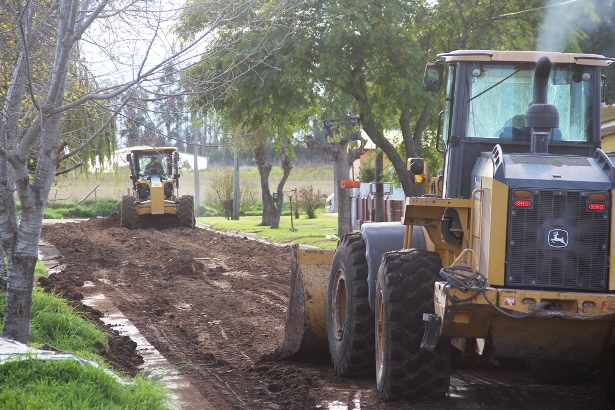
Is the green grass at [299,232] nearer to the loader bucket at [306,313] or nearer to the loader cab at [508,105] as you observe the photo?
the loader bucket at [306,313]

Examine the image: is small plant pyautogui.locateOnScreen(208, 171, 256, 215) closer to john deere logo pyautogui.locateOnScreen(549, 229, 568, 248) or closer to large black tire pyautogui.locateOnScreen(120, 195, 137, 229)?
large black tire pyautogui.locateOnScreen(120, 195, 137, 229)

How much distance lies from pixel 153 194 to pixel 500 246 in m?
26.2

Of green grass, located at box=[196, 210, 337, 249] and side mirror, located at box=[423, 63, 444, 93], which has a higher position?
side mirror, located at box=[423, 63, 444, 93]

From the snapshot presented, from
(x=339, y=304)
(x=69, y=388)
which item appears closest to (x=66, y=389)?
(x=69, y=388)

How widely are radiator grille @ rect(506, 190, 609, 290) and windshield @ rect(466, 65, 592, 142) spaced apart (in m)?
1.37

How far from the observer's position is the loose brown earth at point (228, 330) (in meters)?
7.75

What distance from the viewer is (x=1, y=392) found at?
21.1 ft

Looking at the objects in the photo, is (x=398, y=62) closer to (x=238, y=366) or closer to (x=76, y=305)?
(x=76, y=305)

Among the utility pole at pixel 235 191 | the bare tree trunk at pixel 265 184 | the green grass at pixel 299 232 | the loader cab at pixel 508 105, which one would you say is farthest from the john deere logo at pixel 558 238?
the utility pole at pixel 235 191

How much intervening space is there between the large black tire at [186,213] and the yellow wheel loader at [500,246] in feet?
79.4

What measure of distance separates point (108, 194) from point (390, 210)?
34204 millimetres

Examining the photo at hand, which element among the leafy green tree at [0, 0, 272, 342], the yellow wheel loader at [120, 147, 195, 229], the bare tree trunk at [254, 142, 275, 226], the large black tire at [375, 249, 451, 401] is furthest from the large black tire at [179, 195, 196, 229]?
the large black tire at [375, 249, 451, 401]

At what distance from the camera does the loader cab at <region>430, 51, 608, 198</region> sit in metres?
7.89

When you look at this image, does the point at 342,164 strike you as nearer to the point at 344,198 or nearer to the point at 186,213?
the point at 344,198
